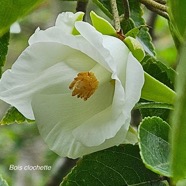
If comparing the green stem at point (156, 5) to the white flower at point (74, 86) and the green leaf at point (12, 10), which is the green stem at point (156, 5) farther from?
the green leaf at point (12, 10)

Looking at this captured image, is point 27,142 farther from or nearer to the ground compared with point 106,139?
nearer to the ground

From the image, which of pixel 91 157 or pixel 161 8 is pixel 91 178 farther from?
pixel 161 8

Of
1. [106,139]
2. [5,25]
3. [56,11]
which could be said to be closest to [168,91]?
[106,139]

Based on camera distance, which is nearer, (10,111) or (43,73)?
(43,73)

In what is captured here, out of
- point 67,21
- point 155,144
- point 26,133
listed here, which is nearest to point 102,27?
point 67,21

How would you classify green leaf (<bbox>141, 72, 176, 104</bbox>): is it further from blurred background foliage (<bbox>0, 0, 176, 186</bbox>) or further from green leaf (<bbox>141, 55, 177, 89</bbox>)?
blurred background foliage (<bbox>0, 0, 176, 186</bbox>)

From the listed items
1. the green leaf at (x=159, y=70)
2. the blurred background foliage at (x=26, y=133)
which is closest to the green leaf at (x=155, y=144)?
the green leaf at (x=159, y=70)
